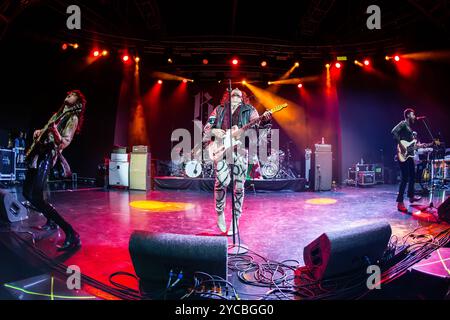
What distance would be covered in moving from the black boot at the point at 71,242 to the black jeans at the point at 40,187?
1.9 inches

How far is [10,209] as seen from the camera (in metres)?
4.57

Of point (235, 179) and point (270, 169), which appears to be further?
point (270, 169)

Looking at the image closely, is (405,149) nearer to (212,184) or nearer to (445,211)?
(445,211)

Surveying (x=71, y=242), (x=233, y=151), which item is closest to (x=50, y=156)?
(x=71, y=242)

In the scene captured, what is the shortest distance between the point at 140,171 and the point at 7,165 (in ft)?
15.6

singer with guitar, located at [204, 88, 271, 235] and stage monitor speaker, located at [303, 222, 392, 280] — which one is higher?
singer with guitar, located at [204, 88, 271, 235]

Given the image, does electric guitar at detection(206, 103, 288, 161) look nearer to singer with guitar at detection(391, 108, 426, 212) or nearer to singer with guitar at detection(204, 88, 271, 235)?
singer with guitar at detection(204, 88, 271, 235)

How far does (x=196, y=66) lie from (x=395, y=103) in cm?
871

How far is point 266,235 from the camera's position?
13.0 feet

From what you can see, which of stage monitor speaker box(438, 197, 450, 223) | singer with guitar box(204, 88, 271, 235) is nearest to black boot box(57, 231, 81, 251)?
singer with guitar box(204, 88, 271, 235)

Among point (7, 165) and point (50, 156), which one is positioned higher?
point (50, 156)

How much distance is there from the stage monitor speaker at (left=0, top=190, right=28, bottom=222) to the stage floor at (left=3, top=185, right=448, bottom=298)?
0.65ft

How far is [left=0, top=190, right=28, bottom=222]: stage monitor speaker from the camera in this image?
14.7 ft

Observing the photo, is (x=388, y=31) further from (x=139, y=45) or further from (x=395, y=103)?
(x=139, y=45)
